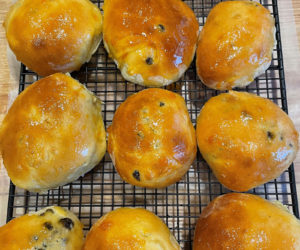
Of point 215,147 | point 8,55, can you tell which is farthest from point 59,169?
point 8,55

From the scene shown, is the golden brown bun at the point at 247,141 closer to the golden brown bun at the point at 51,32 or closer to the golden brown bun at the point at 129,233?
the golden brown bun at the point at 129,233

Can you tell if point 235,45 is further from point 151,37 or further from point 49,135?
point 49,135

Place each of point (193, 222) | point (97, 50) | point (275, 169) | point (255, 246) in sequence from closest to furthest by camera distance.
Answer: point (255, 246), point (275, 169), point (193, 222), point (97, 50)

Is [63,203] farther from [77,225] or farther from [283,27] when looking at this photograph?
[283,27]

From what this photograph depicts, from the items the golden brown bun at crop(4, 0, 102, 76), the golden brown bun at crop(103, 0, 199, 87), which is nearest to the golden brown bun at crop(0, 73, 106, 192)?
the golden brown bun at crop(4, 0, 102, 76)

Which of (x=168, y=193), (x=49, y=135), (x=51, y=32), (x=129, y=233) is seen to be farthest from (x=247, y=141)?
(x=51, y=32)

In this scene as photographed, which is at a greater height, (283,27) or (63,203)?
(283,27)

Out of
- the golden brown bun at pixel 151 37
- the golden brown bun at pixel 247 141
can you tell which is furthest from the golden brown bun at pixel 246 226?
the golden brown bun at pixel 151 37

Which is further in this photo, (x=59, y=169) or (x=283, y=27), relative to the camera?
(x=283, y=27)

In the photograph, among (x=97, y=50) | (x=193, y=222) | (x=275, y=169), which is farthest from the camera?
(x=97, y=50)
